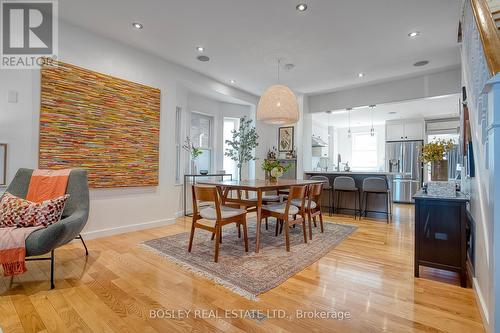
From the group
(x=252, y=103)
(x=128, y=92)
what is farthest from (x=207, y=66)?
(x=252, y=103)

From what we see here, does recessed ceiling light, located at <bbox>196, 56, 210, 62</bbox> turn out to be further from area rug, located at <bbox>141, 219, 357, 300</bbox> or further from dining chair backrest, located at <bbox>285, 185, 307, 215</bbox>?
area rug, located at <bbox>141, 219, 357, 300</bbox>

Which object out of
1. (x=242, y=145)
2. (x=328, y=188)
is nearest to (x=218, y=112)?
(x=242, y=145)

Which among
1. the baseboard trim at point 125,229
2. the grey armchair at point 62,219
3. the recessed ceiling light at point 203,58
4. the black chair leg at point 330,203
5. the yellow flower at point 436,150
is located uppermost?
the recessed ceiling light at point 203,58

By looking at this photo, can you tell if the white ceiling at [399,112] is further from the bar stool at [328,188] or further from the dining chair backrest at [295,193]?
the dining chair backrest at [295,193]

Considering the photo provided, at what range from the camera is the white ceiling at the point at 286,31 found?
2707mm

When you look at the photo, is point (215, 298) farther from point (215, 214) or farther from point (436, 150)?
point (436, 150)

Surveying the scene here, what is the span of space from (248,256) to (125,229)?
2.03m

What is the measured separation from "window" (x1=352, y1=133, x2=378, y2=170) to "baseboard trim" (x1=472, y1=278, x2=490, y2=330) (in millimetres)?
7291

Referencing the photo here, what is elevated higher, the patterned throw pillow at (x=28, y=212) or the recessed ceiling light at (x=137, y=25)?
the recessed ceiling light at (x=137, y=25)

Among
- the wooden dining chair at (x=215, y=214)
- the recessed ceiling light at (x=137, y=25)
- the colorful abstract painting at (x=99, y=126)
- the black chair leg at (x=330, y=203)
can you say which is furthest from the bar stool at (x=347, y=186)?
the recessed ceiling light at (x=137, y=25)

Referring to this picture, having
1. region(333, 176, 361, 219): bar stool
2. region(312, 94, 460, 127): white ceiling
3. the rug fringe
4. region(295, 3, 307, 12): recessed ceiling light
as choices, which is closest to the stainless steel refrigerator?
region(312, 94, 460, 127): white ceiling

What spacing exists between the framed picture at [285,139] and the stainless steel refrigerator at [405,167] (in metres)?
3.15

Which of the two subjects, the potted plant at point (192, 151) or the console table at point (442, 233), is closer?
the console table at point (442, 233)

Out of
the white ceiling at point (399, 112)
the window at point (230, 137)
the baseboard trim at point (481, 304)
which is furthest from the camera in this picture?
the window at point (230, 137)
